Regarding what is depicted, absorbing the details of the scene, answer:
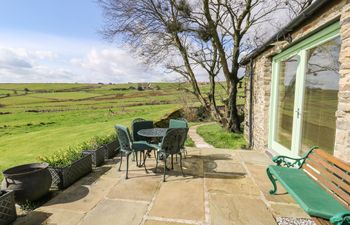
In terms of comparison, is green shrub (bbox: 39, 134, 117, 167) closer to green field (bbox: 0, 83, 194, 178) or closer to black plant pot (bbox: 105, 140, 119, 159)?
black plant pot (bbox: 105, 140, 119, 159)

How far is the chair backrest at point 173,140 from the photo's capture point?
413cm

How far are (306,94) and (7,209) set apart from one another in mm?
4947

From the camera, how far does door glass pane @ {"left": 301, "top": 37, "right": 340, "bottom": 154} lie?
11.2 ft

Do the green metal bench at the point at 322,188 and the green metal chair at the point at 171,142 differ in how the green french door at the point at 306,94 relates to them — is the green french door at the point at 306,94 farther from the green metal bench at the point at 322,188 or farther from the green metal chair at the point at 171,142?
the green metal chair at the point at 171,142

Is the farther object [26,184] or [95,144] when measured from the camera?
[95,144]

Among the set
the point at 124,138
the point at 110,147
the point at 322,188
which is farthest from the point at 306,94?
the point at 110,147

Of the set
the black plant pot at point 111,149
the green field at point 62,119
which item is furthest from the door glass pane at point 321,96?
the black plant pot at point 111,149

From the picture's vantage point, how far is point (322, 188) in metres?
2.86

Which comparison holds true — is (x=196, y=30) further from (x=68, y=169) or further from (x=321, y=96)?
(x=68, y=169)

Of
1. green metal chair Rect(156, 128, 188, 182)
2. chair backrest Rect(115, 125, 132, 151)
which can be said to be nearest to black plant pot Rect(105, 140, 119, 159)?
chair backrest Rect(115, 125, 132, 151)

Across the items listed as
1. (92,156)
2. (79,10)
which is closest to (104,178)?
(92,156)

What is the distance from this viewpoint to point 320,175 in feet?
9.73

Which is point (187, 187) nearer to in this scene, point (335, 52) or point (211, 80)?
point (335, 52)

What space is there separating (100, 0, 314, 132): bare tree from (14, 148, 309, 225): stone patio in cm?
590
